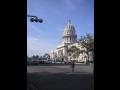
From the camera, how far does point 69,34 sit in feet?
380

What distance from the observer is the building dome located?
116 m

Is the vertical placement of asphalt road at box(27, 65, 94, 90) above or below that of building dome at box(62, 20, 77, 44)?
below

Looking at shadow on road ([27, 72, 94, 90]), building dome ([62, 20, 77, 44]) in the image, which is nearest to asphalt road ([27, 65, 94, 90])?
shadow on road ([27, 72, 94, 90])

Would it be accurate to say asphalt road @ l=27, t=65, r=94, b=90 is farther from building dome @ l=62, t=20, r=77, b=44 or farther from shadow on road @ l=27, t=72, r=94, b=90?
building dome @ l=62, t=20, r=77, b=44

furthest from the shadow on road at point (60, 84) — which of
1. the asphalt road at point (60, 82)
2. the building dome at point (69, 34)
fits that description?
the building dome at point (69, 34)

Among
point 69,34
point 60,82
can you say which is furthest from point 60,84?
point 69,34

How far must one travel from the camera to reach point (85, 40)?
77438mm
